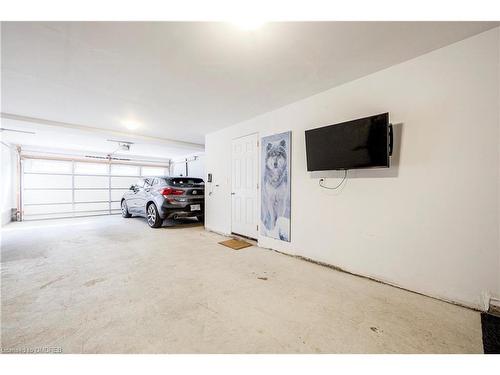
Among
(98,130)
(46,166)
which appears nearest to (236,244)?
(98,130)

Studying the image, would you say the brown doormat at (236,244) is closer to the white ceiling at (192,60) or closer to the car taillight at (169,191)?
the car taillight at (169,191)

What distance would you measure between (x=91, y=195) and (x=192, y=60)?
25.5 ft

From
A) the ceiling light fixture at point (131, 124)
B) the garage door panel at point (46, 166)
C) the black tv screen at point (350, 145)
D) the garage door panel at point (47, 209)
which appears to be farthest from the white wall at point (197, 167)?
the black tv screen at point (350, 145)

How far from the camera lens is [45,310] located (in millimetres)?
1667

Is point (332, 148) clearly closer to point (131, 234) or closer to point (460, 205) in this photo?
point (460, 205)

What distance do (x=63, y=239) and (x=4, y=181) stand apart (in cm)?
355

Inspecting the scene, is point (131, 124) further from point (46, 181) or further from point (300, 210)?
point (46, 181)

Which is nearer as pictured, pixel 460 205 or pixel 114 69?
pixel 460 205

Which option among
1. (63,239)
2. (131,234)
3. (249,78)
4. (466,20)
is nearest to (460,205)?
(466,20)

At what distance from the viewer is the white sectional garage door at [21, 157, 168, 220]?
6.40 m

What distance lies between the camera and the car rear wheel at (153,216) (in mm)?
5000

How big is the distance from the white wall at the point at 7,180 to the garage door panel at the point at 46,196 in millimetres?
313

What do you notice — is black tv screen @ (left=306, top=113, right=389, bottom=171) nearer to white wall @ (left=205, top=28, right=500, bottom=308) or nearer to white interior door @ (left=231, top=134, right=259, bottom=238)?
white wall @ (left=205, top=28, right=500, bottom=308)

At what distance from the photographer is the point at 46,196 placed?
6594mm
